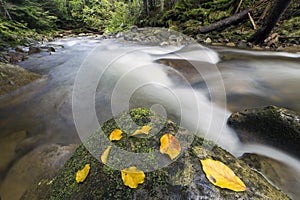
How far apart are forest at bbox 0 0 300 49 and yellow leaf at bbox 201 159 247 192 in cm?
564

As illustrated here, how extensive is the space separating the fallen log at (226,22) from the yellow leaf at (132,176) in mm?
10203

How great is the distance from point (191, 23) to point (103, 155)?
12.3m

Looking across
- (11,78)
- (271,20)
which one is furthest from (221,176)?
(271,20)

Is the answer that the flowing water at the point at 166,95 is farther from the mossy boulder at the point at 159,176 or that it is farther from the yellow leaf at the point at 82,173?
the yellow leaf at the point at 82,173

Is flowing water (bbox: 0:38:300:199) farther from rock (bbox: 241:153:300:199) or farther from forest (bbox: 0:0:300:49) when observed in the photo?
forest (bbox: 0:0:300:49)

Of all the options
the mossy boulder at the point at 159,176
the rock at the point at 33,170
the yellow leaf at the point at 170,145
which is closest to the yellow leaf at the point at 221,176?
the mossy boulder at the point at 159,176

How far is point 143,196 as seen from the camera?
102 cm

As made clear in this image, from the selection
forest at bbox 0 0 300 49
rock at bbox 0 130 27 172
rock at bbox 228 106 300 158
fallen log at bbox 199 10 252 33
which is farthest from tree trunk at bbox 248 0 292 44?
rock at bbox 0 130 27 172

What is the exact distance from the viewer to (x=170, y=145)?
1.28 meters

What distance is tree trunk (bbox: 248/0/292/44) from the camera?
4.98m

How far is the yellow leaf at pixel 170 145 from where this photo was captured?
1218 millimetres

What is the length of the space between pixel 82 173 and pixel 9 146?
210 centimetres

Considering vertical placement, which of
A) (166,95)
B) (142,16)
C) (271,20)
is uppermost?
(271,20)

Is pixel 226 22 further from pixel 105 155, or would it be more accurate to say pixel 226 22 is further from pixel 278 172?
pixel 105 155
